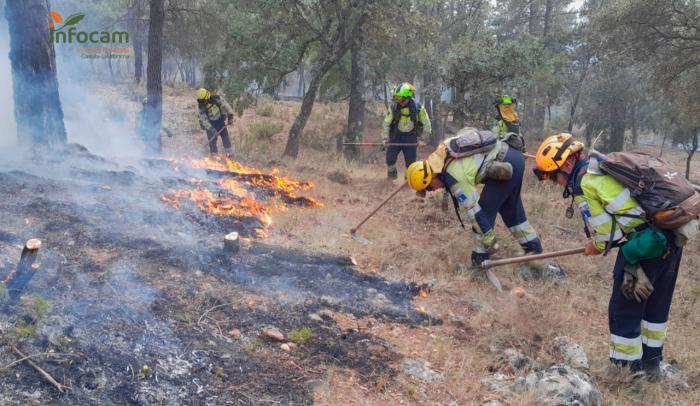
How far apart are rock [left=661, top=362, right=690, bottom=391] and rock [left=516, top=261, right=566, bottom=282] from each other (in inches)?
74.0

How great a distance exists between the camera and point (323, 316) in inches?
174

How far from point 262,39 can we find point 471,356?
9.94m

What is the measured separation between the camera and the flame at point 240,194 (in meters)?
6.77

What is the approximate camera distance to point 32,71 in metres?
8.49

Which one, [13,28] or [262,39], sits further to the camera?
[262,39]

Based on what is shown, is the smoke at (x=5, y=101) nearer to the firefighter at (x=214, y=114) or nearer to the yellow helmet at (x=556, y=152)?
the firefighter at (x=214, y=114)


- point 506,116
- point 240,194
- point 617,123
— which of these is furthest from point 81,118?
point 617,123

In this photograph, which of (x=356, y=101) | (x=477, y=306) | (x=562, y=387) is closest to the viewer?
(x=562, y=387)

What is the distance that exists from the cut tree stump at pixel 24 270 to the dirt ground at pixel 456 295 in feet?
7.54

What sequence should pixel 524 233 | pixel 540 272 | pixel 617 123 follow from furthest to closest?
pixel 617 123 → pixel 540 272 → pixel 524 233

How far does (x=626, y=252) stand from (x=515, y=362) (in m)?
1.23

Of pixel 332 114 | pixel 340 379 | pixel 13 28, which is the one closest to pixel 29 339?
pixel 340 379

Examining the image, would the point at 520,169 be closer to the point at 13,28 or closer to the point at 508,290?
the point at 508,290

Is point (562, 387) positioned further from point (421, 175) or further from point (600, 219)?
point (421, 175)
